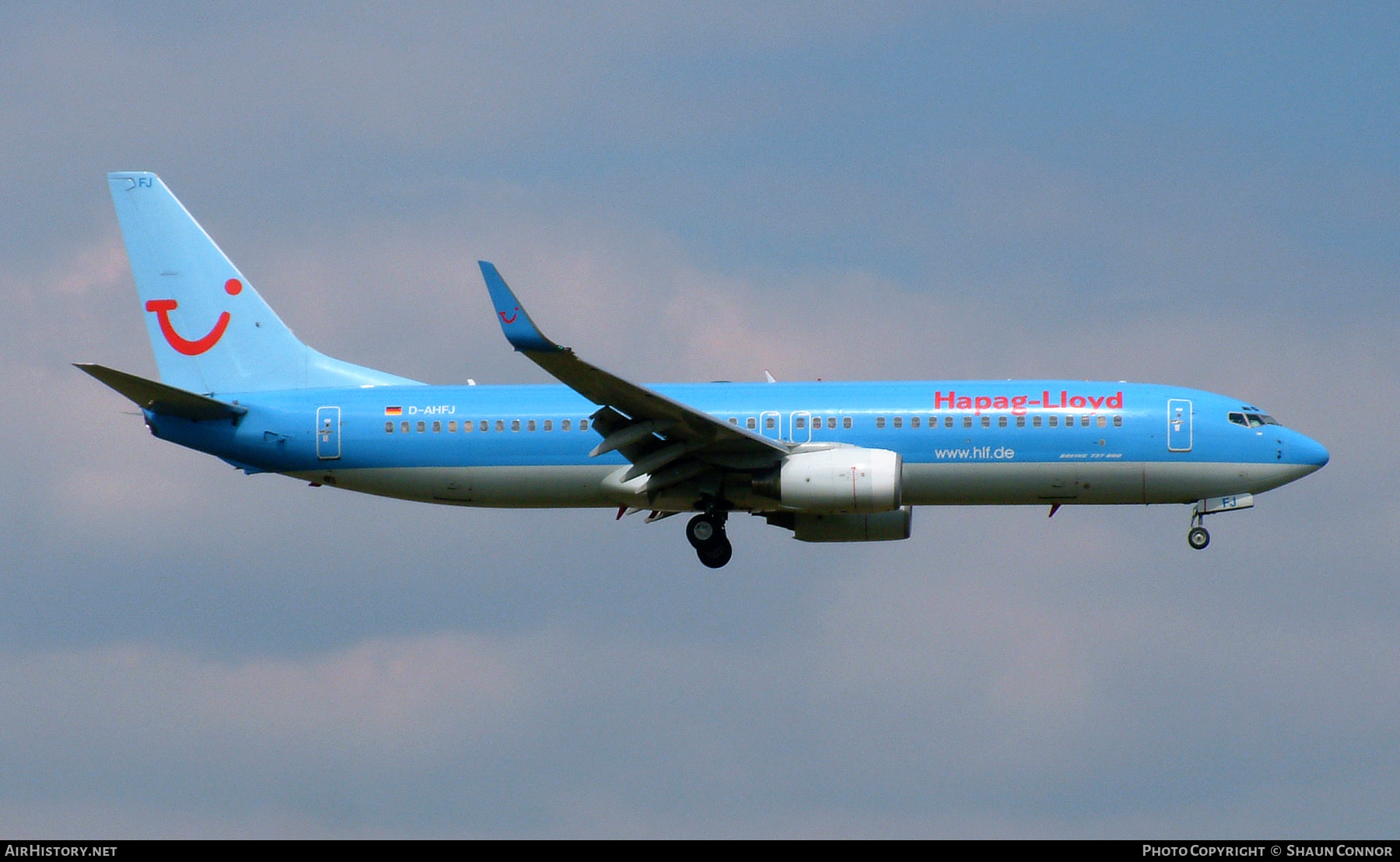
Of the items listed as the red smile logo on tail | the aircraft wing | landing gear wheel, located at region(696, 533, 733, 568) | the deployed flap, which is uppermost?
the red smile logo on tail

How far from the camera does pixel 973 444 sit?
4103 centimetres

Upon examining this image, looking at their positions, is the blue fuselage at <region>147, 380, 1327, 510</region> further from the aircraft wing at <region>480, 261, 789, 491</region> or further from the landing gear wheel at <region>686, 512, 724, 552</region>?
the aircraft wing at <region>480, 261, 789, 491</region>

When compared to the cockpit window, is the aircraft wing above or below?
below

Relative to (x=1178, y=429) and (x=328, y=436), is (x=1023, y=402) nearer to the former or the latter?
Result: (x=1178, y=429)

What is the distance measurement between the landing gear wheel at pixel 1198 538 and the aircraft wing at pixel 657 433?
1022 centimetres


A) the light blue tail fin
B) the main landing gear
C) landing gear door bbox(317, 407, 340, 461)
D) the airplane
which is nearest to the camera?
the airplane

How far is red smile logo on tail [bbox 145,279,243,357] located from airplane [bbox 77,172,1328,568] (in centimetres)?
203

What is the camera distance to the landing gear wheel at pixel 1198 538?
1662 inches

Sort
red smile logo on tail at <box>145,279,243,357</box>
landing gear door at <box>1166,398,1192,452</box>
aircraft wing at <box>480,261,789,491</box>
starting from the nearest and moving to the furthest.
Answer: aircraft wing at <box>480,261,789,491</box> < landing gear door at <box>1166,398,1192,452</box> < red smile logo on tail at <box>145,279,243,357</box>

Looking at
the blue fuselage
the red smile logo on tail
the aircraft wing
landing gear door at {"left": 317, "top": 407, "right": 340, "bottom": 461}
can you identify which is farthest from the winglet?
the red smile logo on tail

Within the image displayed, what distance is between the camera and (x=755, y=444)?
4034 centimetres

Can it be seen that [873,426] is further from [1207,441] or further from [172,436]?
[172,436]

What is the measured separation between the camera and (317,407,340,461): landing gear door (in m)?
43.7

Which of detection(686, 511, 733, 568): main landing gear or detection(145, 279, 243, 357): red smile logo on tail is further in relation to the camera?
detection(145, 279, 243, 357): red smile logo on tail
